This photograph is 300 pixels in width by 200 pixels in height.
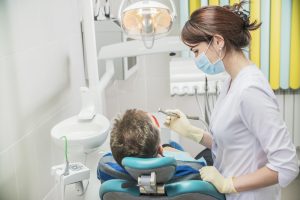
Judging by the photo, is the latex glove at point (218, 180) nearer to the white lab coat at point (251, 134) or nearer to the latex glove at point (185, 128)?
the white lab coat at point (251, 134)

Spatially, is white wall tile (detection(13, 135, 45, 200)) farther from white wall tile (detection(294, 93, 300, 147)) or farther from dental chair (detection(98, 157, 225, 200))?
white wall tile (detection(294, 93, 300, 147))

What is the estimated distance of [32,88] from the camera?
1.74m

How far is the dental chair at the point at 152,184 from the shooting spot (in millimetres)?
1119

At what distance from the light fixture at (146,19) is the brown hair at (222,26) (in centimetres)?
10

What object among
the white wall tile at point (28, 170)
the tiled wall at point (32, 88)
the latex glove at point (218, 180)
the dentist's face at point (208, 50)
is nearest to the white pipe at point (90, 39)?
the tiled wall at point (32, 88)

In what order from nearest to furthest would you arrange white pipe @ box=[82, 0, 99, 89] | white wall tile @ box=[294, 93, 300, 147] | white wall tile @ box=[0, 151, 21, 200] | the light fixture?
the light fixture < white wall tile @ box=[0, 151, 21, 200] < white pipe @ box=[82, 0, 99, 89] < white wall tile @ box=[294, 93, 300, 147]

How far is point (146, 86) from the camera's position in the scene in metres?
2.86

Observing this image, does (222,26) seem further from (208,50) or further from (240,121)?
(240,121)

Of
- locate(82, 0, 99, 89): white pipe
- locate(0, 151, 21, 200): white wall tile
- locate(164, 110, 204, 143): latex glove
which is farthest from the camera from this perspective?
locate(82, 0, 99, 89): white pipe

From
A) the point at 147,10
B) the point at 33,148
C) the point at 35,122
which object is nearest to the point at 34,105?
the point at 35,122

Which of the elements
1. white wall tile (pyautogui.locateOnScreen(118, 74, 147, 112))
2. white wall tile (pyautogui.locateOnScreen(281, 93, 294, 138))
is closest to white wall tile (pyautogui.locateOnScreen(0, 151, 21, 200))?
white wall tile (pyautogui.locateOnScreen(118, 74, 147, 112))

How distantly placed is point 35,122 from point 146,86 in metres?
1.21

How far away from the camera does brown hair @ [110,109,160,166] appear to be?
123 centimetres

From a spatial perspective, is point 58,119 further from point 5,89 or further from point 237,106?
point 237,106
